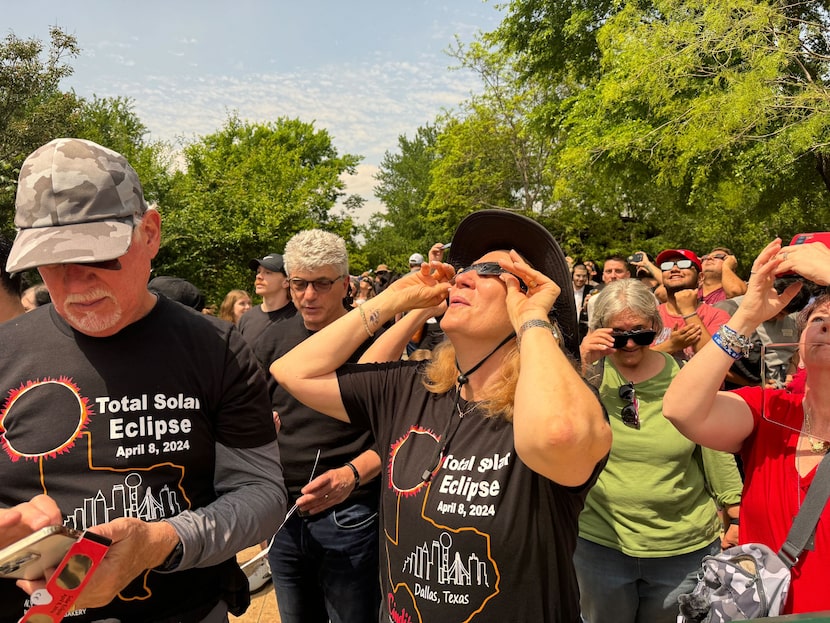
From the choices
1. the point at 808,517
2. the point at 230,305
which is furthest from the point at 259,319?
the point at 230,305

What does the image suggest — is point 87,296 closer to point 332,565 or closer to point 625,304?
point 332,565

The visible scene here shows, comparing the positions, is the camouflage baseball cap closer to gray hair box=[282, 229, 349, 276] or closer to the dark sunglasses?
the dark sunglasses

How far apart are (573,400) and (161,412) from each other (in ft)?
3.66

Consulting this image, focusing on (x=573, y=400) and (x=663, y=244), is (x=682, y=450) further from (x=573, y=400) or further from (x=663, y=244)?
(x=663, y=244)

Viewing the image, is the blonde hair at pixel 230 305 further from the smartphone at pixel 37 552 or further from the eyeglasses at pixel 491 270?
the smartphone at pixel 37 552

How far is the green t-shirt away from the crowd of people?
0.4 inches

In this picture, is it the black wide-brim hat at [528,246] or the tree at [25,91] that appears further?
the tree at [25,91]

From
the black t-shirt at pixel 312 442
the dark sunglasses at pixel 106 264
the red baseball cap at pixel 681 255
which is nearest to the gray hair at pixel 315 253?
the black t-shirt at pixel 312 442

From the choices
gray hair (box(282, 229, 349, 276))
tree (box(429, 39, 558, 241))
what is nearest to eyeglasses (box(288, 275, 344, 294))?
gray hair (box(282, 229, 349, 276))

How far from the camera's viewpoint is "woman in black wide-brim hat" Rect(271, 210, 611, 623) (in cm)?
189

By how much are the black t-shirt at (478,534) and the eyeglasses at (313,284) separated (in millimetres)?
1612

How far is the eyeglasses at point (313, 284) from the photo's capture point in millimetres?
3623

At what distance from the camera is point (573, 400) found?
6.01 feet

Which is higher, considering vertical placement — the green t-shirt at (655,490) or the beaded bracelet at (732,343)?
the beaded bracelet at (732,343)
